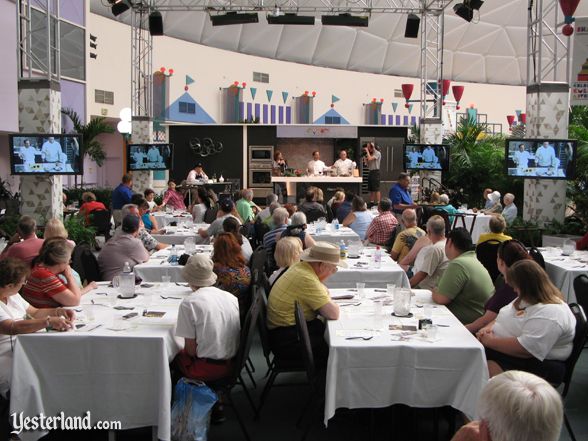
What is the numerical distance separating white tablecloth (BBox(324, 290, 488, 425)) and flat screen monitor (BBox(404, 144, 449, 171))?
11385 mm

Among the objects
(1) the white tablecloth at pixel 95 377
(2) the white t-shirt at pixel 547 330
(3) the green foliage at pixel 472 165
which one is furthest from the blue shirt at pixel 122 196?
(2) the white t-shirt at pixel 547 330

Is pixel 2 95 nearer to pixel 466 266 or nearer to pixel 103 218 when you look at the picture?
pixel 103 218

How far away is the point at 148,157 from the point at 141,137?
179 cm

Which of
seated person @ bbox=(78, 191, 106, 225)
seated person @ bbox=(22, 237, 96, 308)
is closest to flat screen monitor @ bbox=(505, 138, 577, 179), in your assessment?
seated person @ bbox=(78, 191, 106, 225)

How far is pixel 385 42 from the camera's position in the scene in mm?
29203

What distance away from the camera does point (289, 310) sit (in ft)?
15.2

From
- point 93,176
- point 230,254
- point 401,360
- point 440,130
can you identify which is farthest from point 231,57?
point 401,360

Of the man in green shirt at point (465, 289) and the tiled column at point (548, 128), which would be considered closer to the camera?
the man in green shirt at point (465, 289)

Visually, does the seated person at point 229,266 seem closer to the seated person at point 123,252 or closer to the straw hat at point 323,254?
the straw hat at point 323,254

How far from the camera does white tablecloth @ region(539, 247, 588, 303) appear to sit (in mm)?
A: 6750

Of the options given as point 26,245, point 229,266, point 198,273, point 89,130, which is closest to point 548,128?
point 229,266

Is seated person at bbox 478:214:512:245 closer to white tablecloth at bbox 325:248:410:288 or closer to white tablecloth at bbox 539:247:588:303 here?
white tablecloth at bbox 539:247:588:303

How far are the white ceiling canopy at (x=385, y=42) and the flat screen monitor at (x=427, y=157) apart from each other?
11940 millimetres

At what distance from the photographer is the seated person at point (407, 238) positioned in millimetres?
7406
